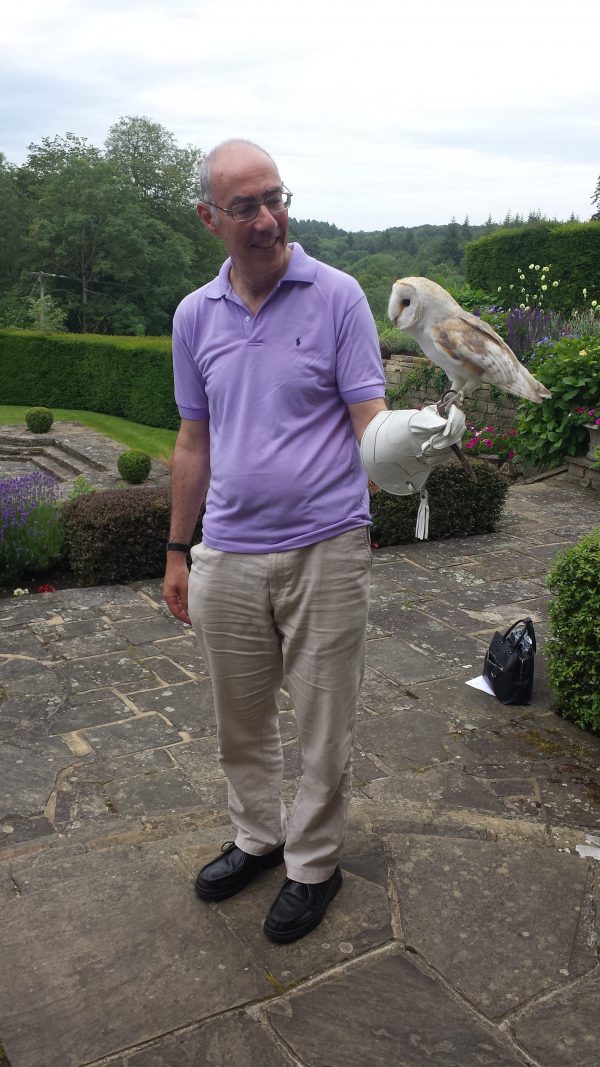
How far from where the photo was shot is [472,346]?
178cm

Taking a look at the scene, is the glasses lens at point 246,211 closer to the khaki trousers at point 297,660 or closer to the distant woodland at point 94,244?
the khaki trousers at point 297,660

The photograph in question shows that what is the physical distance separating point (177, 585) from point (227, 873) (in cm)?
84

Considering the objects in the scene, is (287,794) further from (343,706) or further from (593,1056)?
(593,1056)

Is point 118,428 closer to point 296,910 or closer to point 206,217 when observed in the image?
point 206,217

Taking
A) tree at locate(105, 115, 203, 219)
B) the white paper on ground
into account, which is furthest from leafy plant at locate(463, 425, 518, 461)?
tree at locate(105, 115, 203, 219)

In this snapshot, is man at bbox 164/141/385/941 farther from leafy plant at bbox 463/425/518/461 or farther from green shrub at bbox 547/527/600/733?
leafy plant at bbox 463/425/518/461

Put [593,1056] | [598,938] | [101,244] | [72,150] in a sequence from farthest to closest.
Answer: [72,150]
[101,244]
[598,938]
[593,1056]

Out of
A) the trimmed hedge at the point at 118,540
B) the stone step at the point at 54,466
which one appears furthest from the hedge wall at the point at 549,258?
the trimmed hedge at the point at 118,540

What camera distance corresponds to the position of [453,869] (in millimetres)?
2643

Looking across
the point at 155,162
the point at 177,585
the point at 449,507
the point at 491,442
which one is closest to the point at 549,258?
the point at 491,442

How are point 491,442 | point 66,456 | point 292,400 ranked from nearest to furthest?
point 292,400
point 491,442
point 66,456

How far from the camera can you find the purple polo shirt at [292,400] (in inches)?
83.4

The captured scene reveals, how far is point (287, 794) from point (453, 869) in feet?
3.06

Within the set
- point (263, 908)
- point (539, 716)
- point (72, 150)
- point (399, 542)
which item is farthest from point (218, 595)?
point (72, 150)
